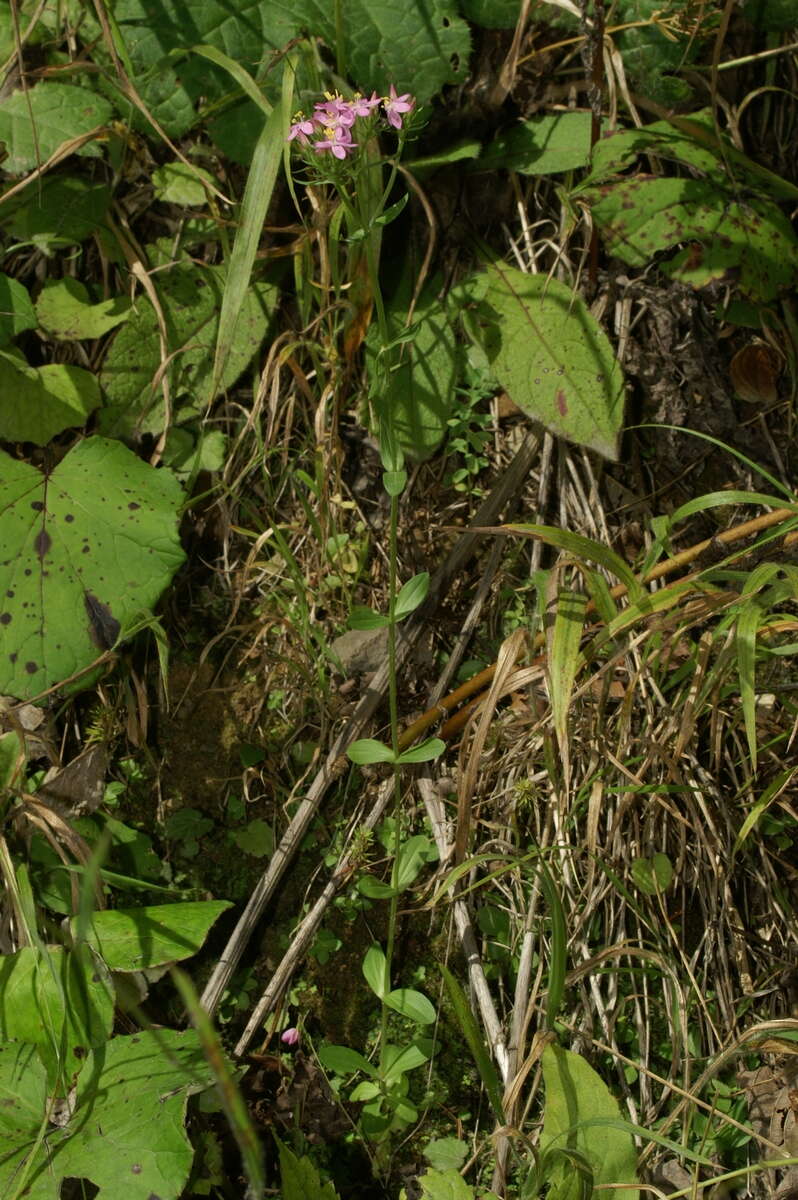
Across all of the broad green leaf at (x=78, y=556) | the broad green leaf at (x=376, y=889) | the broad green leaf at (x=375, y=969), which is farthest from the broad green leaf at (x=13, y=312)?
the broad green leaf at (x=375, y=969)

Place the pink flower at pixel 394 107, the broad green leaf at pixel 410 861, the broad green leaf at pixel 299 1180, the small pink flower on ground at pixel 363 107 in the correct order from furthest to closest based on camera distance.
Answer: the broad green leaf at pixel 410 861, the broad green leaf at pixel 299 1180, the pink flower at pixel 394 107, the small pink flower on ground at pixel 363 107

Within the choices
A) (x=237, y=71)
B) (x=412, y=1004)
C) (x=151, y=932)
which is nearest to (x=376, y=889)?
(x=412, y=1004)

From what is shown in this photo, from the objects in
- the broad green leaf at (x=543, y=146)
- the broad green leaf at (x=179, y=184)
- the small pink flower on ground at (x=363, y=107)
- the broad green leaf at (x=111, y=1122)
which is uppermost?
the small pink flower on ground at (x=363, y=107)

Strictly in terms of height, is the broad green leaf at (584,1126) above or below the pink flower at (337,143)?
below

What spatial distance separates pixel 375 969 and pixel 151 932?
1.55 feet

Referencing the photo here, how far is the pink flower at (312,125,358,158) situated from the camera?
1580mm

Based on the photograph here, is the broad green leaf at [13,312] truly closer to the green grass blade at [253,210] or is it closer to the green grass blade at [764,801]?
the green grass blade at [253,210]

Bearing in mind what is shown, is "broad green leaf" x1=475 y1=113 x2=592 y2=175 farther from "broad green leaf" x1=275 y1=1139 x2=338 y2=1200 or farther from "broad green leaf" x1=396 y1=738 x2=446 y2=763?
"broad green leaf" x1=275 y1=1139 x2=338 y2=1200

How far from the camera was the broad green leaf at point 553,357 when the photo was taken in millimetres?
2258

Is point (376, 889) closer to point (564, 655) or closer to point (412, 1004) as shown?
point (412, 1004)

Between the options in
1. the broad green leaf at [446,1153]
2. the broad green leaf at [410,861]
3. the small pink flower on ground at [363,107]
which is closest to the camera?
the small pink flower on ground at [363,107]

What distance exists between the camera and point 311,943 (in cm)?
215

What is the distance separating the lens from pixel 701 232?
2.32 metres

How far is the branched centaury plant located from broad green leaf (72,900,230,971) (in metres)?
0.35
